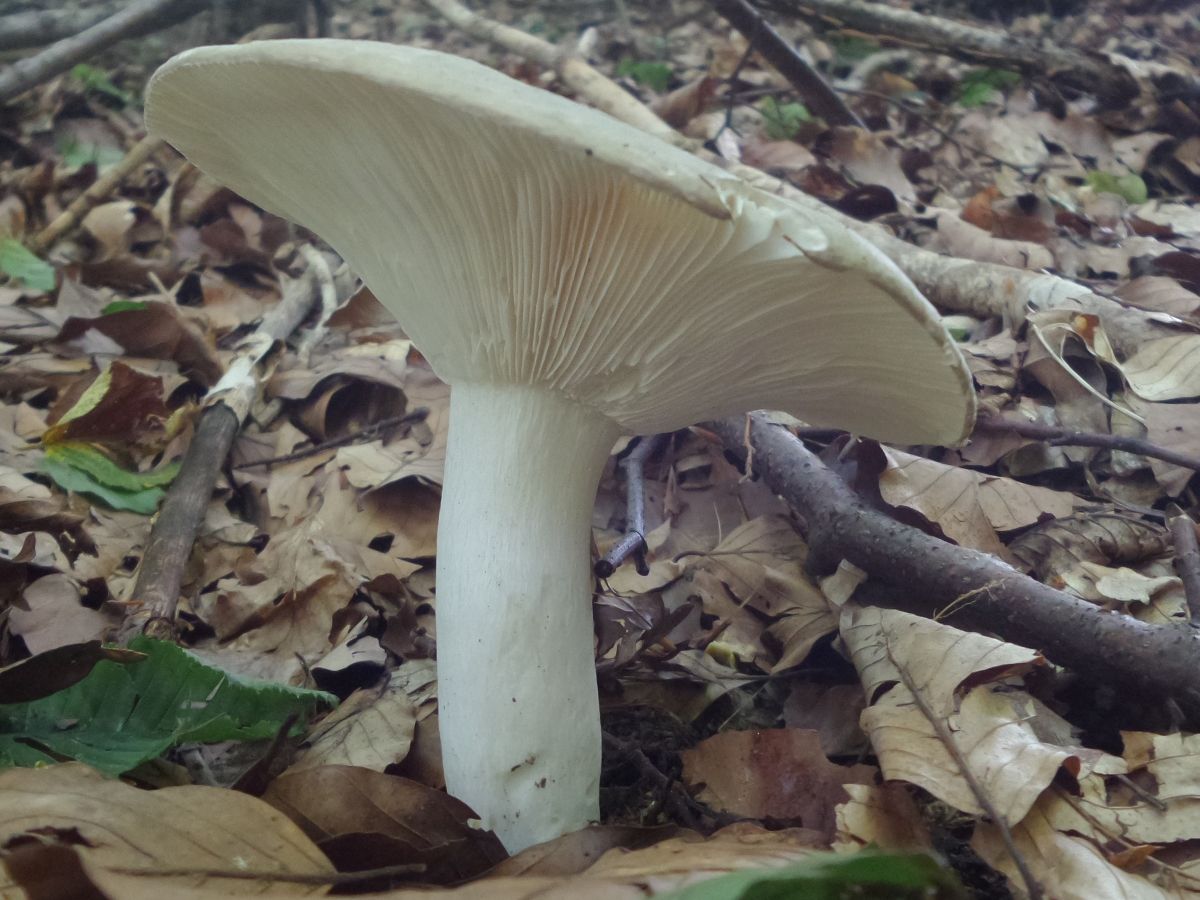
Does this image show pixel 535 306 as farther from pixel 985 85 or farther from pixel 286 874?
pixel 985 85

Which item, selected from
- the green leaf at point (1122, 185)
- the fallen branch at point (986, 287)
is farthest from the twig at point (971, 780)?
the green leaf at point (1122, 185)

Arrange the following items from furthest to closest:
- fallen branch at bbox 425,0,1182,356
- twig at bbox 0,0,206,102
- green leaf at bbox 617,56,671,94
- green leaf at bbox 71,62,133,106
Result: green leaf at bbox 617,56,671,94 < green leaf at bbox 71,62,133,106 < twig at bbox 0,0,206,102 < fallen branch at bbox 425,0,1182,356

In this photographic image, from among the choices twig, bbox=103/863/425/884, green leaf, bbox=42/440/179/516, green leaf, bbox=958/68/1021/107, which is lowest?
green leaf, bbox=42/440/179/516

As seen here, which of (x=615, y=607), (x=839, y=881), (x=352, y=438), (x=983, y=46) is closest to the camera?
(x=839, y=881)

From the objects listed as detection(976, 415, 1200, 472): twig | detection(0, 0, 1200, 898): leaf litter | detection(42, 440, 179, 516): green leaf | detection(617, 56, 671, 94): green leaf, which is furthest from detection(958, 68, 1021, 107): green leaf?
detection(42, 440, 179, 516): green leaf

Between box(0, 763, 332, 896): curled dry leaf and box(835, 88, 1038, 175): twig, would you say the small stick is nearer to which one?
box(0, 763, 332, 896): curled dry leaf

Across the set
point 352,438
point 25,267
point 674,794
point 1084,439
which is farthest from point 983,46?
point 25,267
